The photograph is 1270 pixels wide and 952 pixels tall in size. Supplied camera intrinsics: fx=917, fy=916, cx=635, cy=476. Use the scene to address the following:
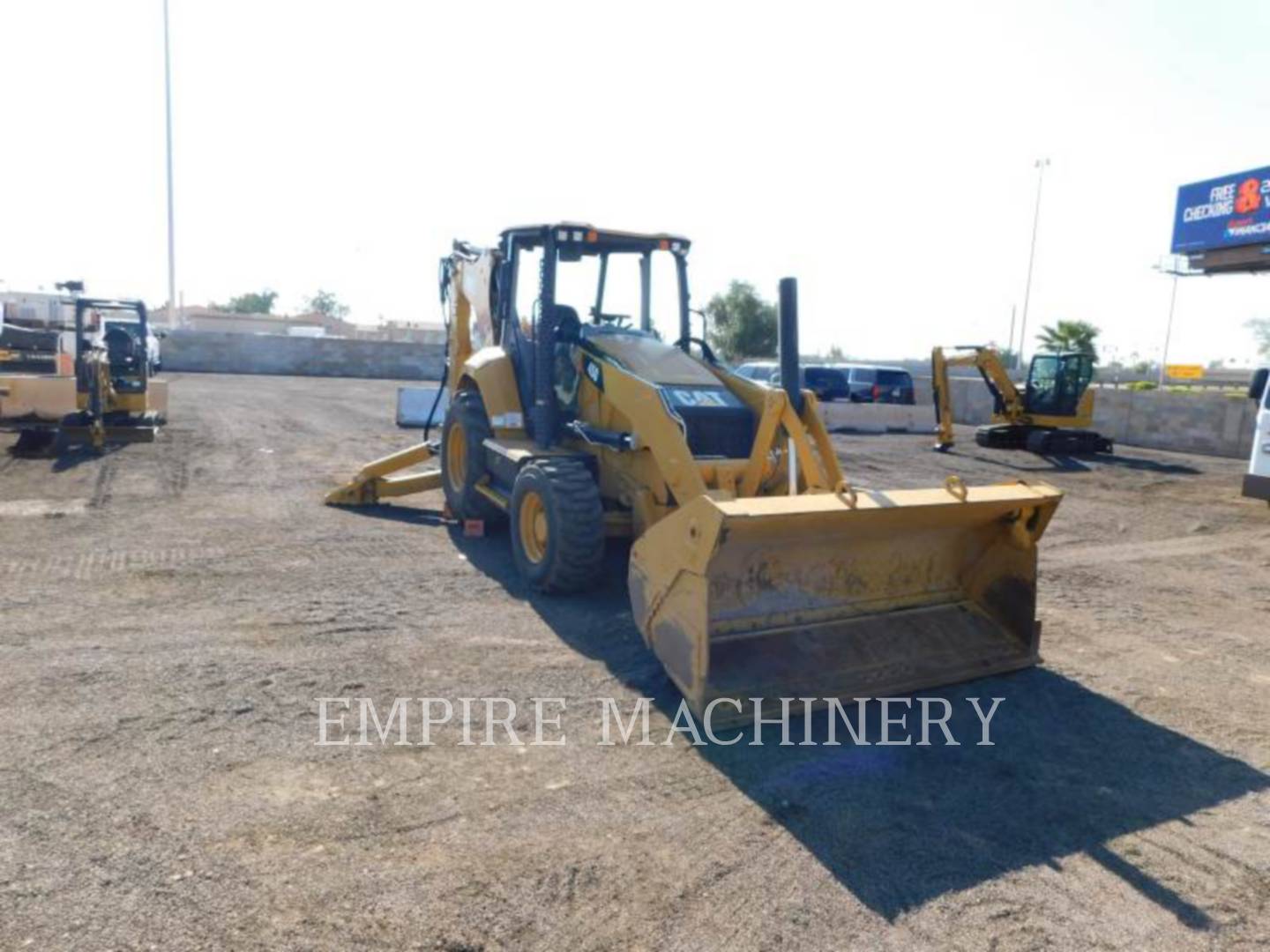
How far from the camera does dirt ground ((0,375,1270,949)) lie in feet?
9.65

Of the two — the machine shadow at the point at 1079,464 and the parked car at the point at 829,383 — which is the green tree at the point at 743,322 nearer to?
the parked car at the point at 829,383

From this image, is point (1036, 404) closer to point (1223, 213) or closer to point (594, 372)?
point (594, 372)

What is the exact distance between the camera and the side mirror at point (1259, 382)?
11398 millimetres

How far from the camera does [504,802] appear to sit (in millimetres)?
3635

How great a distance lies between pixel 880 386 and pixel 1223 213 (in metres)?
15.5

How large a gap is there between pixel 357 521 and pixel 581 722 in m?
4.97

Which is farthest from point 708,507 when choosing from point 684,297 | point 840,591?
Result: point 684,297

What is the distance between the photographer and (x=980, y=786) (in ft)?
12.8

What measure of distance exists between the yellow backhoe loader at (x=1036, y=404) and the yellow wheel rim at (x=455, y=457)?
1362 cm

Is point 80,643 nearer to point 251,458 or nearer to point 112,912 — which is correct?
point 112,912

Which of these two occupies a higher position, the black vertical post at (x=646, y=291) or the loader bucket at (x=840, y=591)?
the black vertical post at (x=646, y=291)

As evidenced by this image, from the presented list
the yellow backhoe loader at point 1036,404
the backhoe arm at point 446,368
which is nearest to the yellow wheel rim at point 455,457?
the backhoe arm at point 446,368

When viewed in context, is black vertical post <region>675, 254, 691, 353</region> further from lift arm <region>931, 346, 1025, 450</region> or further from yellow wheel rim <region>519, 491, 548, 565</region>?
lift arm <region>931, 346, 1025, 450</region>

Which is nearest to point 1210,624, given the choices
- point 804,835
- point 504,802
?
point 804,835
